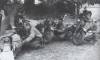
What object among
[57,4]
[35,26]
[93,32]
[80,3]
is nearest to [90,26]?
[93,32]

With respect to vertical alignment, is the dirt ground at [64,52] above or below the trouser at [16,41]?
below

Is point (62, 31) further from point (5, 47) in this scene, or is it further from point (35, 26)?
Result: point (5, 47)

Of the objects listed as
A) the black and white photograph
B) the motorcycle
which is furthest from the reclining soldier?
the motorcycle

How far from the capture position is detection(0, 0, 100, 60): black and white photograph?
2.00 m

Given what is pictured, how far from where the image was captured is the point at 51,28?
6.87ft

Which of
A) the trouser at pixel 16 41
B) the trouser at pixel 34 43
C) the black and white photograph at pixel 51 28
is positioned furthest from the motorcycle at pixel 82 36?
the trouser at pixel 16 41

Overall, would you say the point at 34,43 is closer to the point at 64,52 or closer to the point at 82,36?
the point at 64,52

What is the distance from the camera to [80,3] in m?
2.14

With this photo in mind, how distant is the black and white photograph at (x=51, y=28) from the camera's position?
6.57ft

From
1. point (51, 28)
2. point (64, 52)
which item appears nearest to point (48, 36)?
point (51, 28)

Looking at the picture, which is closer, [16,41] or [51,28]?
[16,41]

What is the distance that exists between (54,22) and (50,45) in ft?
0.70

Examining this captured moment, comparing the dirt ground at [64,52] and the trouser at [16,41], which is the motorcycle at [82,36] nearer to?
the dirt ground at [64,52]

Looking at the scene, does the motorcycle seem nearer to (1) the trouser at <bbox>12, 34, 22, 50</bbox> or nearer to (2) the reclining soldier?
(2) the reclining soldier
